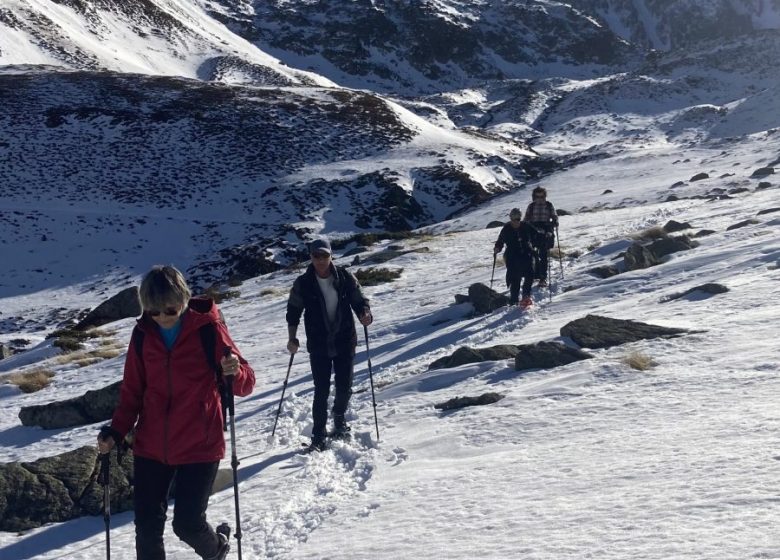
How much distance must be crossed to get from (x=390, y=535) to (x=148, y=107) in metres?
49.4

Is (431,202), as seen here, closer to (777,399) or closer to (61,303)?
(61,303)

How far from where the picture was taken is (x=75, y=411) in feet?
35.6

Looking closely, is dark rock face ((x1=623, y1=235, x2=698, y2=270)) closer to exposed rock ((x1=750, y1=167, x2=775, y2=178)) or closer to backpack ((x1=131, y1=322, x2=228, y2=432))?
backpack ((x1=131, y1=322, x2=228, y2=432))

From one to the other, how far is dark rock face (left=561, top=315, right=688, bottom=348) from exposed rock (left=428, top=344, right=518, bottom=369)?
2.91ft

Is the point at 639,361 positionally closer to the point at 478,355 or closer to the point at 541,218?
the point at 478,355

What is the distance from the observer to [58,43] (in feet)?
227

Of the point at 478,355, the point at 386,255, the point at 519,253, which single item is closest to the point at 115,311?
the point at 386,255

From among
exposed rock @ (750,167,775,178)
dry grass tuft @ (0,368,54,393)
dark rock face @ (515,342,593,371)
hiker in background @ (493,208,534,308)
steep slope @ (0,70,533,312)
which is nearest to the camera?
dark rock face @ (515,342,593,371)

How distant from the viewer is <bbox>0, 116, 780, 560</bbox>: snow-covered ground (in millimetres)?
4569

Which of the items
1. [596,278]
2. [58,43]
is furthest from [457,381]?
[58,43]

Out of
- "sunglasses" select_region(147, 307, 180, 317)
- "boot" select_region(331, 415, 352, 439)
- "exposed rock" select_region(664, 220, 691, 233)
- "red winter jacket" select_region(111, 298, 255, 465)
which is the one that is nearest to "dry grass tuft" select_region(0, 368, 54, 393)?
"boot" select_region(331, 415, 352, 439)

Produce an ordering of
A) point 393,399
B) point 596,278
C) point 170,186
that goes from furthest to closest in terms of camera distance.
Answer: point 170,186 → point 596,278 → point 393,399

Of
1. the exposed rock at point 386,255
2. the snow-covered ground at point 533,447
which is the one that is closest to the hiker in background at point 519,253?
the snow-covered ground at point 533,447

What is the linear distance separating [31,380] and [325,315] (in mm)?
10205
